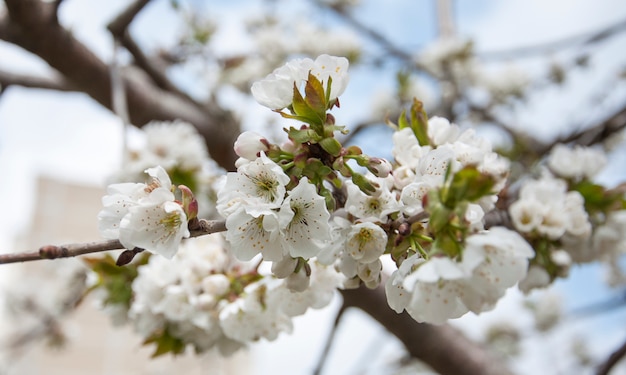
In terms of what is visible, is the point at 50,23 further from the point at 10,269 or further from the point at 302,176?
the point at 10,269

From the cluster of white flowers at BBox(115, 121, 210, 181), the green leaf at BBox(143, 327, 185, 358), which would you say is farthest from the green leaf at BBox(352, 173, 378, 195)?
the cluster of white flowers at BBox(115, 121, 210, 181)

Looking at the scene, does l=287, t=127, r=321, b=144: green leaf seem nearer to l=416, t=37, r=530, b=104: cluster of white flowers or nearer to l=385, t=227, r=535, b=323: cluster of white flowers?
l=385, t=227, r=535, b=323: cluster of white flowers

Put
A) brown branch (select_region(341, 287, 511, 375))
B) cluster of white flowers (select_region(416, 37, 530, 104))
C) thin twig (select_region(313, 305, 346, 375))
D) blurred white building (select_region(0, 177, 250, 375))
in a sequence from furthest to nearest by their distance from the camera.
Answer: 1. blurred white building (select_region(0, 177, 250, 375))
2. cluster of white flowers (select_region(416, 37, 530, 104))
3. brown branch (select_region(341, 287, 511, 375))
4. thin twig (select_region(313, 305, 346, 375))

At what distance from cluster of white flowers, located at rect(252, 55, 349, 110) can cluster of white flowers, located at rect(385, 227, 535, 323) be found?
8.3 inches

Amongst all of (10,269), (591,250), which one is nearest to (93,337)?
(10,269)

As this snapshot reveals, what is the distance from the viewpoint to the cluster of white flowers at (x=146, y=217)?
0.49 meters

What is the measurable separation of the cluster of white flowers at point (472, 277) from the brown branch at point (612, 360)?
29.6 inches

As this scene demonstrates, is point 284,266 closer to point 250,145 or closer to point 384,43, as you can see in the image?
point 250,145

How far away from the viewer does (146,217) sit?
1.64ft

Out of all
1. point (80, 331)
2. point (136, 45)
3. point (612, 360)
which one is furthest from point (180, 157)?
point (80, 331)

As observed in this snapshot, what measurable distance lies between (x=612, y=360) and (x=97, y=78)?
135 cm

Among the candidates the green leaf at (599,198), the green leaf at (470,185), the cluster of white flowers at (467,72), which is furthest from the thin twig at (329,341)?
the cluster of white flowers at (467,72)

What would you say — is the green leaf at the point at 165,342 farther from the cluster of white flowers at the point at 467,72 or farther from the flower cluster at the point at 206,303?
the cluster of white flowers at the point at 467,72

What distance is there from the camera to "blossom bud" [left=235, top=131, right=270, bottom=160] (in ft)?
1.76
